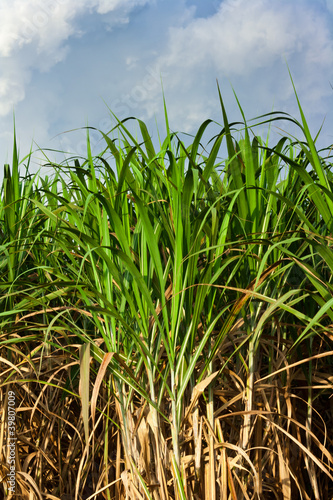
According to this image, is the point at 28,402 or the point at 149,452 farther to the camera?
the point at 28,402

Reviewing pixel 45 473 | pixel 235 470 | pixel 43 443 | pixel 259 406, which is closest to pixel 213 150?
pixel 259 406

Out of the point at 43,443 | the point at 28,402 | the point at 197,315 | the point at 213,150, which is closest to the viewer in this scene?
the point at 197,315

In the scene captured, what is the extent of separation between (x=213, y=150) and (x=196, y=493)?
745 mm

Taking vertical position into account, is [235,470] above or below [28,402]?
below

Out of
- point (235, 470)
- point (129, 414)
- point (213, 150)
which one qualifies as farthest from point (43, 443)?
point (213, 150)

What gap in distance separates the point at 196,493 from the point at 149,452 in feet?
0.48

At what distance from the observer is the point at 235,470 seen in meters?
1.00

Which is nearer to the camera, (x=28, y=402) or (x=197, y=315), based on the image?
(x=197, y=315)

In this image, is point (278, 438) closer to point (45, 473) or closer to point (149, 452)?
point (149, 452)

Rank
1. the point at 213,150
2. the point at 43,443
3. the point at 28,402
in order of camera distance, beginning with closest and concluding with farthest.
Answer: the point at 213,150
the point at 43,443
the point at 28,402

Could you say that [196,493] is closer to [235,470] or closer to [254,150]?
[235,470]

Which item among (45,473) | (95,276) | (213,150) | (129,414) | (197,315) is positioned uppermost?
(213,150)

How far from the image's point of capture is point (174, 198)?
92cm

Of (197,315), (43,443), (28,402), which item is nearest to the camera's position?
(197,315)
